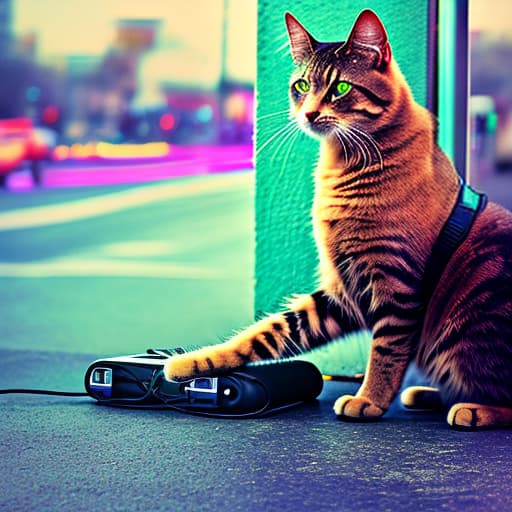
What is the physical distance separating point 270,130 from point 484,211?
62cm

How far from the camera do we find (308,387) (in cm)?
202

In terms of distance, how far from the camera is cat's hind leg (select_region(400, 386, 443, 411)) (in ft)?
6.65

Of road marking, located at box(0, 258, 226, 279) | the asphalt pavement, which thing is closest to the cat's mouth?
the asphalt pavement

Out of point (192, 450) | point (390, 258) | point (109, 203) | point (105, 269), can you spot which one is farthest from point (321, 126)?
point (109, 203)

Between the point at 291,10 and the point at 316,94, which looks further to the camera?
the point at 291,10

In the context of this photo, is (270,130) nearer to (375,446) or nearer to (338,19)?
(338,19)

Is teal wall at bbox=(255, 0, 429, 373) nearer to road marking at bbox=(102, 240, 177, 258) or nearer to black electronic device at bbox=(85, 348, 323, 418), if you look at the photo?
black electronic device at bbox=(85, 348, 323, 418)

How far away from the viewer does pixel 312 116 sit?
1.92 metres

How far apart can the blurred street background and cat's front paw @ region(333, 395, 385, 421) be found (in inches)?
26.4

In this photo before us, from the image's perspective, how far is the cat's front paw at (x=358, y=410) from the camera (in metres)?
1.87

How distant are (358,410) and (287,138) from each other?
30.0 inches

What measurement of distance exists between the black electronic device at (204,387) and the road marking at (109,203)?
4684mm

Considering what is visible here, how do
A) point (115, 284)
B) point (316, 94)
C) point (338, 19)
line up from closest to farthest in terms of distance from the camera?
1. point (316, 94)
2. point (338, 19)
3. point (115, 284)

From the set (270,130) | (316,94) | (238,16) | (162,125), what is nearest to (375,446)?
(316,94)
